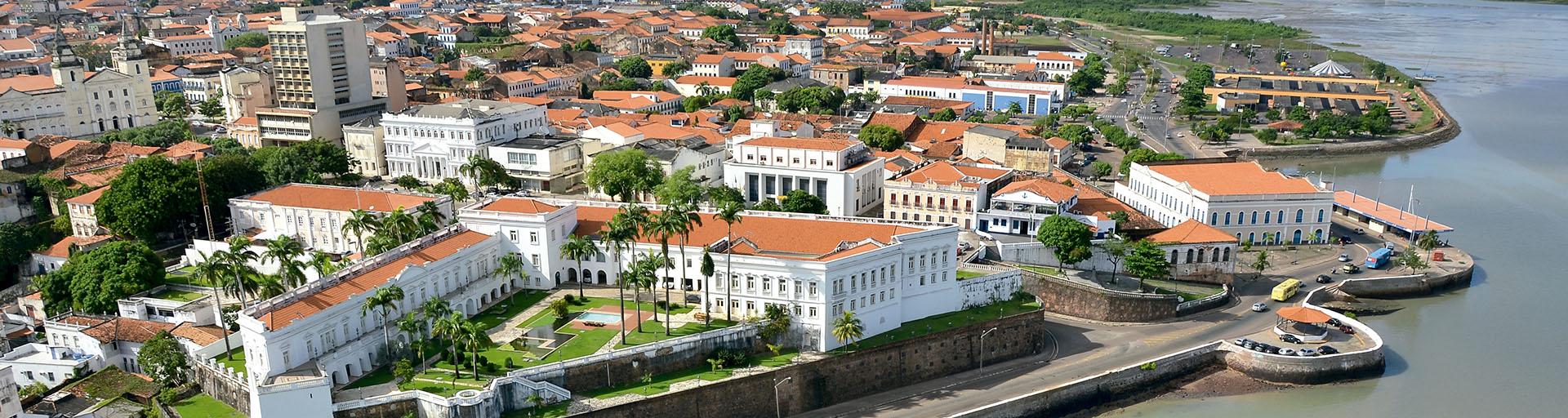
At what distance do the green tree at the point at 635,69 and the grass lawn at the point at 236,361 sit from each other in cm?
8260

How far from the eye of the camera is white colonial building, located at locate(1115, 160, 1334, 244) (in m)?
60.4

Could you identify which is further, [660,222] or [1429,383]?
[1429,383]

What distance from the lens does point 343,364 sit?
38.3 metres

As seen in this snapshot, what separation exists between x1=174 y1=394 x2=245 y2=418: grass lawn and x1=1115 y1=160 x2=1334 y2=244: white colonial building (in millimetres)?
48240

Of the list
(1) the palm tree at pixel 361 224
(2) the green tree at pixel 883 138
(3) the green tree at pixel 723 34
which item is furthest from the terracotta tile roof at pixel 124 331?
(3) the green tree at pixel 723 34

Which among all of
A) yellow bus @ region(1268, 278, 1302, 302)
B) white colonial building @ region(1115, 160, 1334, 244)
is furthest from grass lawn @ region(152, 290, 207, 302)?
white colonial building @ region(1115, 160, 1334, 244)

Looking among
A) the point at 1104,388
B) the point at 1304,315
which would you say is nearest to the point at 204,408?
the point at 1104,388

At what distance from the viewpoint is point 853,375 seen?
4316 centimetres

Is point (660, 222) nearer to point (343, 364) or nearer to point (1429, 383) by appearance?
point (343, 364)

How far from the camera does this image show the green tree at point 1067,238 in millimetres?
53531

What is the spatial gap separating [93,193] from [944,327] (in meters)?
44.4

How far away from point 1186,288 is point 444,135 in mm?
45365

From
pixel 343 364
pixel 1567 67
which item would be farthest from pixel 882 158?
pixel 1567 67

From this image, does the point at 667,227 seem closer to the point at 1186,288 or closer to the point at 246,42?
the point at 1186,288
